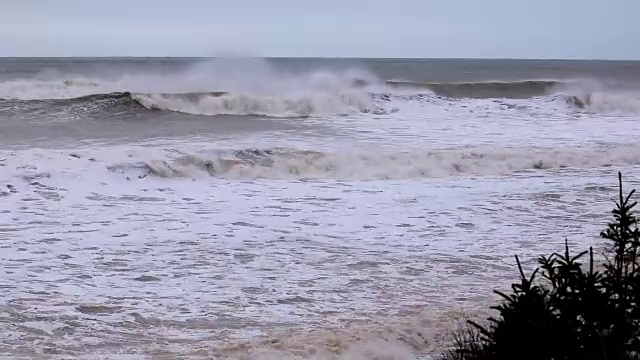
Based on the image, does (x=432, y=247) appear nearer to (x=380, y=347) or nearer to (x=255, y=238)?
(x=255, y=238)

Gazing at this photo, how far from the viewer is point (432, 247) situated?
771cm

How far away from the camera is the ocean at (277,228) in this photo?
17.2 feet

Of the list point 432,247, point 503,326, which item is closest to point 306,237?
point 432,247

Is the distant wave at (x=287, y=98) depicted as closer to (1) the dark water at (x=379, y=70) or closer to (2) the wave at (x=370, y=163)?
(1) the dark water at (x=379, y=70)

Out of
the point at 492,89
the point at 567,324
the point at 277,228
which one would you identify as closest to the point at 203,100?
the point at 492,89

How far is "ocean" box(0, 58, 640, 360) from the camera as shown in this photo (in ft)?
17.2

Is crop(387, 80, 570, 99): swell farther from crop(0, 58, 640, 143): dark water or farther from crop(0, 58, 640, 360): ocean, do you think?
crop(0, 58, 640, 360): ocean

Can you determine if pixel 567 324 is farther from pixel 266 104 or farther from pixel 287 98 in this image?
pixel 287 98

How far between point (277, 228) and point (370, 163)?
6080 millimetres

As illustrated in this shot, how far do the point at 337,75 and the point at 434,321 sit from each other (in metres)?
29.0

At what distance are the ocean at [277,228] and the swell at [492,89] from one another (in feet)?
39.4

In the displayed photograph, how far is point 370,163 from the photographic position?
14.4 meters

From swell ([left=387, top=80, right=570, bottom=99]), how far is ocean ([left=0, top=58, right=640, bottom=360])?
1200cm

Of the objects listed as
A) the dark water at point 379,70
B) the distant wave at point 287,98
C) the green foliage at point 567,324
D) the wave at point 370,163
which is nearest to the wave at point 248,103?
the distant wave at point 287,98
